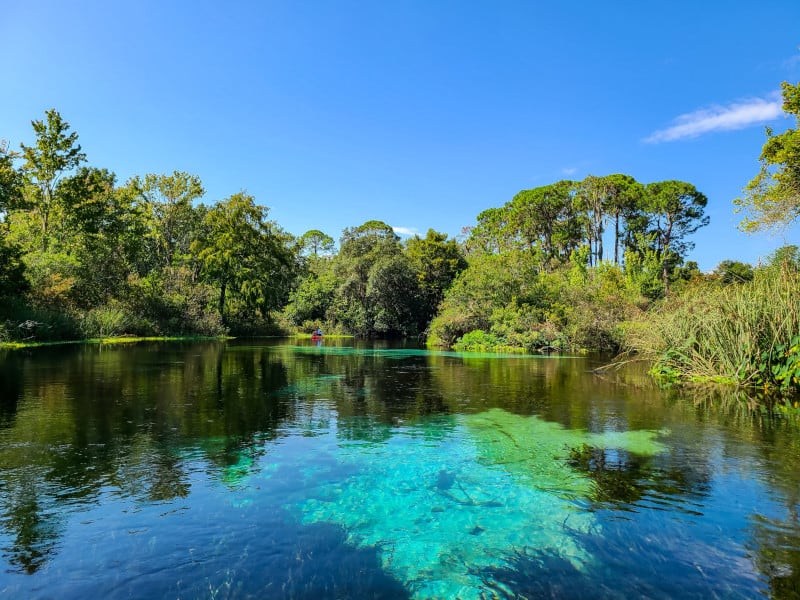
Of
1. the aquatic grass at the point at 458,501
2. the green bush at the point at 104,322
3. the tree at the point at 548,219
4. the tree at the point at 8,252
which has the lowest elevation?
the aquatic grass at the point at 458,501

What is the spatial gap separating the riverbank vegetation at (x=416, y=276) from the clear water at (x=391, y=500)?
17.5ft

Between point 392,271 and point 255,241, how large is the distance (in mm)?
15096

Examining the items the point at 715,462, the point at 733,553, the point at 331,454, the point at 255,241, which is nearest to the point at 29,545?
the point at 331,454

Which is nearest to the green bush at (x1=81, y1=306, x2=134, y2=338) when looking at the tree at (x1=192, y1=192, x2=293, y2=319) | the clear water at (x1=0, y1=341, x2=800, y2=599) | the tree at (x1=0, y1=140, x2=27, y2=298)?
the tree at (x1=0, y1=140, x2=27, y2=298)

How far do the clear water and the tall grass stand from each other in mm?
3223

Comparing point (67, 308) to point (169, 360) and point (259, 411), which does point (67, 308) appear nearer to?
point (169, 360)

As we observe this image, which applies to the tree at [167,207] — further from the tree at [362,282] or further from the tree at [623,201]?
the tree at [623,201]

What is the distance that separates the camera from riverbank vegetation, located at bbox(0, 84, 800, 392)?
52.3 ft

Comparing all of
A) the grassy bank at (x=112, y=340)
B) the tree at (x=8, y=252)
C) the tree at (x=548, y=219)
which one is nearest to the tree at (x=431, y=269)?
the tree at (x=548, y=219)

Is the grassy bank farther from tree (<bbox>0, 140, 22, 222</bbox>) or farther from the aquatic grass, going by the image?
the aquatic grass

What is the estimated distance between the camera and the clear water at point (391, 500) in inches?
157

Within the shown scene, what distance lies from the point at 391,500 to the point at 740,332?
12.9 meters

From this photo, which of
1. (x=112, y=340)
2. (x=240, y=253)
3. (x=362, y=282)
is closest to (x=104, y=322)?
(x=112, y=340)

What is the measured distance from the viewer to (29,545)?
4285mm
